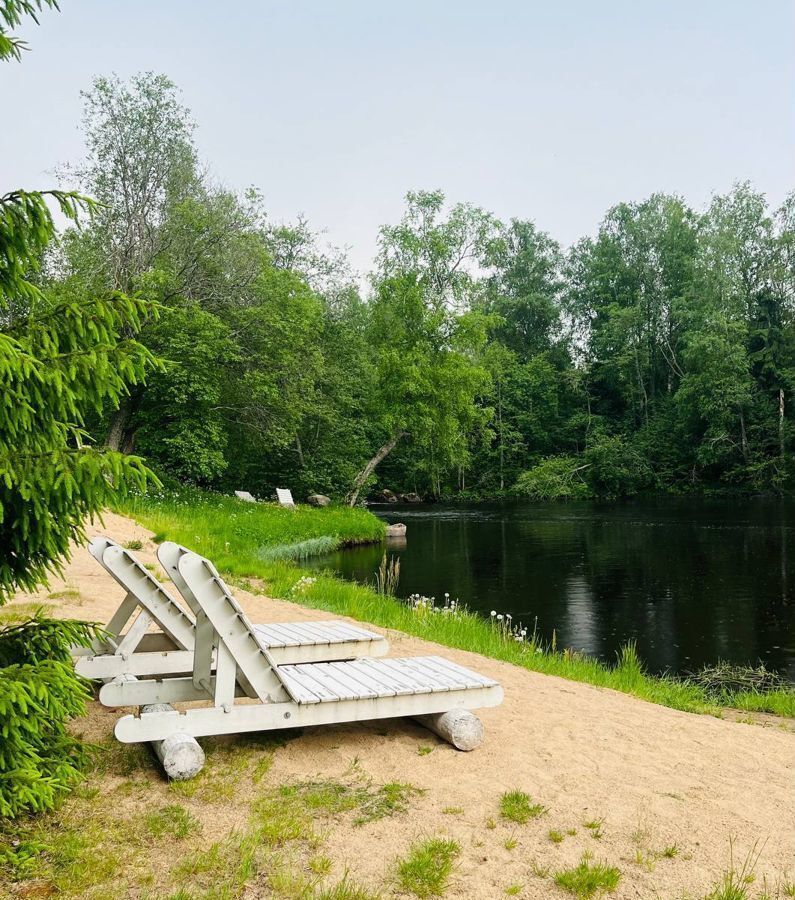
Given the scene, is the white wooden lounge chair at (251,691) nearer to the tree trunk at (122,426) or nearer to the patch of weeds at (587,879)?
the patch of weeds at (587,879)

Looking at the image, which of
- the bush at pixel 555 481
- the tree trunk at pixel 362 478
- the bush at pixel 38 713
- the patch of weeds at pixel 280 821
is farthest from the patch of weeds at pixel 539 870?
the bush at pixel 555 481

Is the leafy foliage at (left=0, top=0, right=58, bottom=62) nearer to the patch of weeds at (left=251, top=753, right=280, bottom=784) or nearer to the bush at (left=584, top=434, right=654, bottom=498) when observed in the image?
the patch of weeds at (left=251, top=753, right=280, bottom=784)

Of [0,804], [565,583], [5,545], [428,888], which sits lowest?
[565,583]

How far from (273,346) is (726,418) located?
87.9 feet

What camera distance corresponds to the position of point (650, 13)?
19.3m

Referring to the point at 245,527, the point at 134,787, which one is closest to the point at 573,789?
the point at 134,787

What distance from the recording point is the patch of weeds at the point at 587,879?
333 cm

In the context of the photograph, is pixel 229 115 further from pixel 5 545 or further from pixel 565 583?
pixel 5 545

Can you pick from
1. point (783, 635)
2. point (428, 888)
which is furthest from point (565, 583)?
point (428, 888)

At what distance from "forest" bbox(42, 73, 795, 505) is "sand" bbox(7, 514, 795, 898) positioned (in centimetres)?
258

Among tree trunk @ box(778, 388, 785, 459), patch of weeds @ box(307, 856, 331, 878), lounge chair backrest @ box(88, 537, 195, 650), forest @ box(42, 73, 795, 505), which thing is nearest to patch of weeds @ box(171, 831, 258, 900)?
patch of weeds @ box(307, 856, 331, 878)

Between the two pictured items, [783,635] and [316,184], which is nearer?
[783,635]

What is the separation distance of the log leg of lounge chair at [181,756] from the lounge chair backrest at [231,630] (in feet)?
1.25

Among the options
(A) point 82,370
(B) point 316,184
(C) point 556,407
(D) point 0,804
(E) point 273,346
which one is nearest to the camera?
(D) point 0,804
